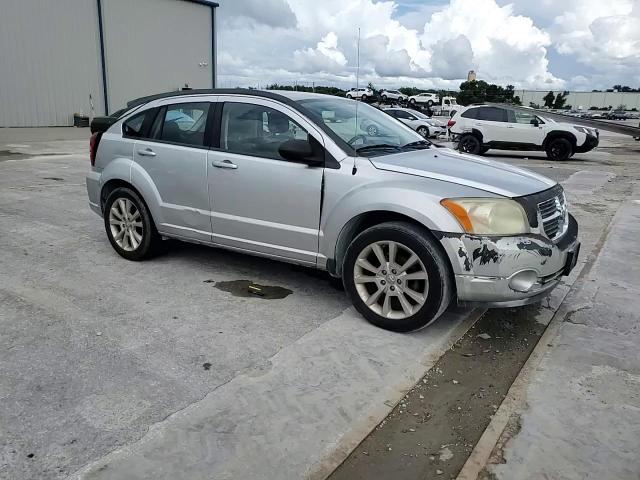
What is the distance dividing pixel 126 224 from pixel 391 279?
292 cm

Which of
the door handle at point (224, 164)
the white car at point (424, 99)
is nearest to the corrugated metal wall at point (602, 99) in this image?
the white car at point (424, 99)

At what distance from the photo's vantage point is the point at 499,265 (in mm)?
3516

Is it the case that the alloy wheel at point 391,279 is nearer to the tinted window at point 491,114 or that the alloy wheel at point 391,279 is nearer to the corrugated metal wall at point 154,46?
the tinted window at point 491,114

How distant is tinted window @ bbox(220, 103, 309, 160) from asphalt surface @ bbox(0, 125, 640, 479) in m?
1.20

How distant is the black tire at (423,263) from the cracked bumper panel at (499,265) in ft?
0.26

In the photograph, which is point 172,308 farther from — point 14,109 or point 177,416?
point 14,109

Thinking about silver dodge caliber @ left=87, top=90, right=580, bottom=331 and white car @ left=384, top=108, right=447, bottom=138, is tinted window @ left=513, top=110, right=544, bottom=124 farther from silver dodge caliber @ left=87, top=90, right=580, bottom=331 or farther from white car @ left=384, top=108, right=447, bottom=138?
silver dodge caliber @ left=87, top=90, right=580, bottom=331

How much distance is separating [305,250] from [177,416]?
1.78 m

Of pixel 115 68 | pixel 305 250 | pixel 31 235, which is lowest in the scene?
pixel 31 235

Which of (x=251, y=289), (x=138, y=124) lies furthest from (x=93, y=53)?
(x=251, y=289)

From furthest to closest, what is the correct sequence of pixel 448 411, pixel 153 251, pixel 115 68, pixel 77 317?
pixel 115 68, pixel 153 251, pixel 77 317, pixel 448 411

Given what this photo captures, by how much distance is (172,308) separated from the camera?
4250 millimetres

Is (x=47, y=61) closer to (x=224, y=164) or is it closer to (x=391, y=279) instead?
(x=224, y=164)

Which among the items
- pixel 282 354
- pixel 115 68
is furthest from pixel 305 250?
pixel 115 68
